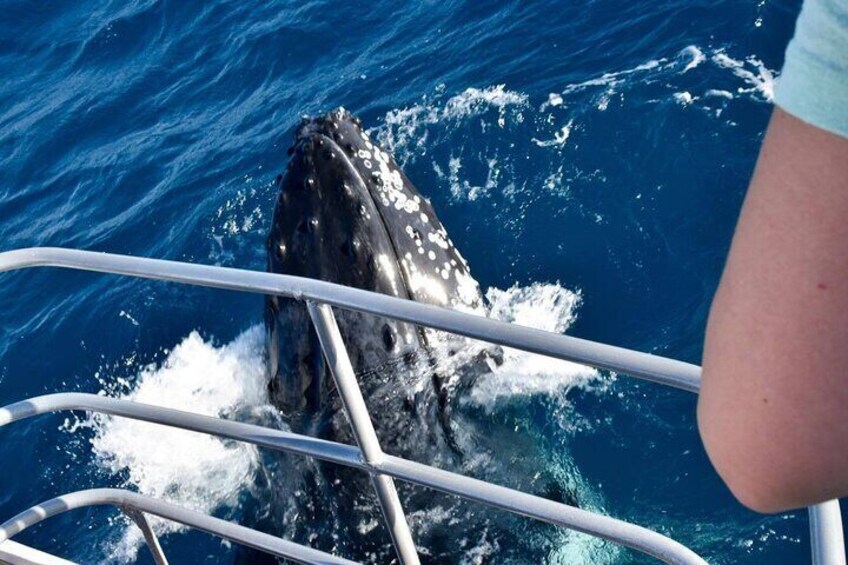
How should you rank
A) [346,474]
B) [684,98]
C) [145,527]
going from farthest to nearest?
[684,98]
[346,474]
[145,527]

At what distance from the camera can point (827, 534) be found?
2.16 m

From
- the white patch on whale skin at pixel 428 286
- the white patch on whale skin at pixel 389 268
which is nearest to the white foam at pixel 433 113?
the white patch on whale skin at pixel 428 286

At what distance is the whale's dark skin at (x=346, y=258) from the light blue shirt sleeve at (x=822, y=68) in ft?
13.8

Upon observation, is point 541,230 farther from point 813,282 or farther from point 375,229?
point 813,282

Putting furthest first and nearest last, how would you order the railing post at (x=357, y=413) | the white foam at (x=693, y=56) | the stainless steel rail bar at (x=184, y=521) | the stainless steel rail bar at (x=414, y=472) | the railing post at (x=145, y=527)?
the white foam at (x=693, y=56), the railing post at (x=145, y=527), the stainless steel rail bar at (x=184, y=521), the railing post at (x=357, y=413), the stainless steel rail bar at (x=414, y=472)

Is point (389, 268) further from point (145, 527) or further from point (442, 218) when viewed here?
point (442, 218)

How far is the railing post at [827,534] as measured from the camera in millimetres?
2148

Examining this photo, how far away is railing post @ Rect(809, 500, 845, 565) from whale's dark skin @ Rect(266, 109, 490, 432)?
3.25 metres

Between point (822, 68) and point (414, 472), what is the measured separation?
1.95 metres

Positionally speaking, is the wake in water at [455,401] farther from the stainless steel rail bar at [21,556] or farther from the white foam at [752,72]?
the stainless steel rail bar at [21,556]

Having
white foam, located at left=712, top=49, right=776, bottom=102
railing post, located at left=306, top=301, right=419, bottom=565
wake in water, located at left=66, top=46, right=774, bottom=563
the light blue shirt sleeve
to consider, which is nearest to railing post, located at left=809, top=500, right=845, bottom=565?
railing post, located at left=306, top=301, right=419, bottom=565

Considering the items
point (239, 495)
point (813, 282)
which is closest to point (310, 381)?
point (239, 495)

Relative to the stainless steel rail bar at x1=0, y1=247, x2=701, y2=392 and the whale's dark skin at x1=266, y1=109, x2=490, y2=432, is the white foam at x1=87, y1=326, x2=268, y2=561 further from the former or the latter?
the stainless steel rail bar at x1=0, y1=247, x2=701, y2=392

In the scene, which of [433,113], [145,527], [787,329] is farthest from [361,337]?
[433,113]
